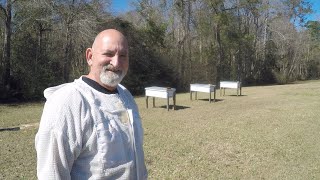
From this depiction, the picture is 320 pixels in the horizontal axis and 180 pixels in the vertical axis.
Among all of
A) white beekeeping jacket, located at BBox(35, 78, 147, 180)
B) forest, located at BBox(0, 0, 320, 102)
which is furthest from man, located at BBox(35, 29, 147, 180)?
forest, located at BBox(0, 0, 320, 102)

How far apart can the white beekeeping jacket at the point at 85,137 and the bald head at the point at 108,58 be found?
83 mm

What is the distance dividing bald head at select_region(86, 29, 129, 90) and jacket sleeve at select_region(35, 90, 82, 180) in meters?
0.27

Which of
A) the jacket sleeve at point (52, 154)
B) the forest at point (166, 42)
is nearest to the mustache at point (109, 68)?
the jacket sleeve at point (52, 154)

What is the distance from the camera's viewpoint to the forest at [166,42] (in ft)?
54.3

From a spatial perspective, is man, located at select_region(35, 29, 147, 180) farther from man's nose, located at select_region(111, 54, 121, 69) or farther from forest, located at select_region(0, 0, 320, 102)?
forest, located at select_region(0, 0, 320, 102)

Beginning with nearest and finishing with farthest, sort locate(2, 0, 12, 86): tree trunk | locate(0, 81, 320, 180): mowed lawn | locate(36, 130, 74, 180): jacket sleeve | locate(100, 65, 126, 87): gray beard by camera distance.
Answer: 1. locate(36, 130, 74, 180): jacket sleeve
2. locate(100, 65, 126, 87): gray beard
3. locate(0, 81, 320, 180): mowed lawn
4. locate(2, 0, 12, 86): tree trunk

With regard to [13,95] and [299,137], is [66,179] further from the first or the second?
[13,95]

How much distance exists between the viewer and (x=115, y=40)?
185 centimetres

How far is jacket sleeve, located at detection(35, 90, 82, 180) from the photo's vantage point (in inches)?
63.0

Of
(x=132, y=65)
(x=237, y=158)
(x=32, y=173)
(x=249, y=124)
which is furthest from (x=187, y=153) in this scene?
(x=132, y=65)

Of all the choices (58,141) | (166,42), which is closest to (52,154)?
(58,141)

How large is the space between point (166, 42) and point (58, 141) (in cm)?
2379

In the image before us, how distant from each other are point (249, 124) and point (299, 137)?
1932 mm

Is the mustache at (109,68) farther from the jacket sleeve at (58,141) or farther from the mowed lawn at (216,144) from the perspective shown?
the mowed lawn at (216,144)
